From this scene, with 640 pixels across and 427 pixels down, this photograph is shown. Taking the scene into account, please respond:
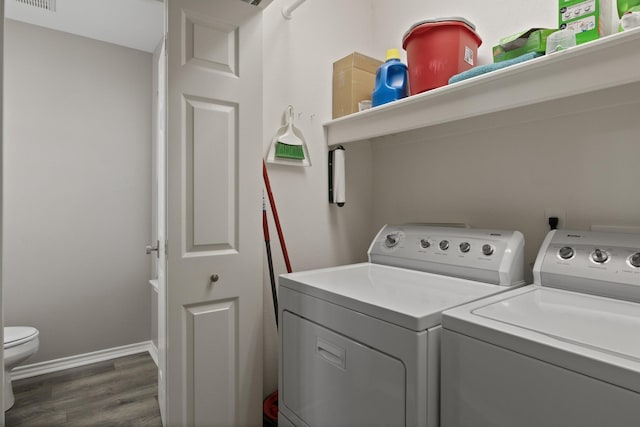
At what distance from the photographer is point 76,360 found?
2.67 metres

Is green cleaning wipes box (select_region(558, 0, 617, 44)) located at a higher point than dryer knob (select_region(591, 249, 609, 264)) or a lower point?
higher

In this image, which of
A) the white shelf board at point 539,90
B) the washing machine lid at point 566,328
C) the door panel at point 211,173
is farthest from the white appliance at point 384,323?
the white shelf board at point 539,90

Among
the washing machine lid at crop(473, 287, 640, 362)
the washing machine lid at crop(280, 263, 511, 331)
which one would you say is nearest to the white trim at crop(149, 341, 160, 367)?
the washing machine lid at crop(280, 263, 511, 331)

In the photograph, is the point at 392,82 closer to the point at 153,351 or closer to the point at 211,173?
the point at 211,173

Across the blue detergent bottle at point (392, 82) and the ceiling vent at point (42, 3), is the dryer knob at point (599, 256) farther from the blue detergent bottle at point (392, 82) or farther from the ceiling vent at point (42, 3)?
the ceiling vent at point (42, 3)

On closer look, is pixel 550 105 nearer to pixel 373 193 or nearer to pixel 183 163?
pixel 373 193

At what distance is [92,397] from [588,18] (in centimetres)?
318

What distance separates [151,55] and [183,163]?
2.06 m

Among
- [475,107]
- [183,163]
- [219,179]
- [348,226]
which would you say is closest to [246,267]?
[219,179]

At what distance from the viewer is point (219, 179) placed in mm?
1605

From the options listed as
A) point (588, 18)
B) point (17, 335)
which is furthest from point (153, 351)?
point (588, 18)

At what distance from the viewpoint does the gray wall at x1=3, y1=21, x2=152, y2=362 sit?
251 cm

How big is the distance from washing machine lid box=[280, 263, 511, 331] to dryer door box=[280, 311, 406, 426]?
0.42ft

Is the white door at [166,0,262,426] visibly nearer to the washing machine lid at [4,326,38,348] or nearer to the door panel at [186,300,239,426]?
the door panel at [186,300,239,426]
